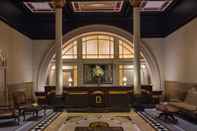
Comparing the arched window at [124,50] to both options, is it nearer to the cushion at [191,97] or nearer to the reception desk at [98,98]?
the reception desk at [98,98]

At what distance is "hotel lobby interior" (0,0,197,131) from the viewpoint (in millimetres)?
10156

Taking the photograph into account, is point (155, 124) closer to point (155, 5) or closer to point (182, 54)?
Answer: point (182, 54)

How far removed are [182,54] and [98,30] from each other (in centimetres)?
511

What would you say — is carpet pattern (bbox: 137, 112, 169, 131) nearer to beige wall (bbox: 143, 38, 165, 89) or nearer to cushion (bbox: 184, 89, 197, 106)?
cushion (bbox: 184, 89, 197, 106)

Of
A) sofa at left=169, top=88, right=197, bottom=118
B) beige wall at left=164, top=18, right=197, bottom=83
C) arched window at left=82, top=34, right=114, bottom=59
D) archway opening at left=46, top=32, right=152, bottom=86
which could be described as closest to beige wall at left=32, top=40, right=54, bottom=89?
archway opening at left=46, top=32, right=152, bottom=86

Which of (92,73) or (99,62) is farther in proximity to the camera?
(99,62)

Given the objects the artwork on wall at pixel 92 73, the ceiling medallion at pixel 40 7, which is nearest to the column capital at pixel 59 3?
the ceiling medallion at pixel 40 7

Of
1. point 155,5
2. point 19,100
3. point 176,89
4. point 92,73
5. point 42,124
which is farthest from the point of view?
point 92,73

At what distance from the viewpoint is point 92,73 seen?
18234 mm

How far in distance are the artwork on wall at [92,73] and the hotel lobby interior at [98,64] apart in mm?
60

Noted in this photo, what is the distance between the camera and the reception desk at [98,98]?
13.1m

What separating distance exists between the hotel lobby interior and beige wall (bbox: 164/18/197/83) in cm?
4

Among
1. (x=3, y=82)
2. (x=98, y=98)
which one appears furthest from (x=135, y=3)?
(x=3, y=82)

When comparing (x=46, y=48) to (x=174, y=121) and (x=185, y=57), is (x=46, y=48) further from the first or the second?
(x=174, y=121)
